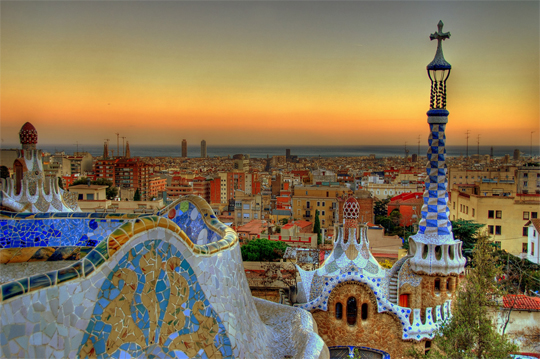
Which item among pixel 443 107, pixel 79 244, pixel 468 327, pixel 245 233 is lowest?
pixel 245 233

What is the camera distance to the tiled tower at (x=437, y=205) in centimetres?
730

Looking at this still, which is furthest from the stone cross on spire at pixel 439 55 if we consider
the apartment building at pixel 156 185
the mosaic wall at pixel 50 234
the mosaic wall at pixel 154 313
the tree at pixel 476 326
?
the apartment building at pixel 156 185

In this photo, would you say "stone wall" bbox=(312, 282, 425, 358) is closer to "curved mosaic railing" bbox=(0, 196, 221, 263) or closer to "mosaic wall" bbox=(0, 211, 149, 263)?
"curved mosaic railing" bbox=(0, 196, 221, 263)

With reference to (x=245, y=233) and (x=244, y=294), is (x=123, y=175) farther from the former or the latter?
(x=244, y=294)

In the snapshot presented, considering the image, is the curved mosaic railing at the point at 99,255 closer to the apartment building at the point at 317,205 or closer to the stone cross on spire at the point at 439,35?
the stone cross on spire at the point at 439,35

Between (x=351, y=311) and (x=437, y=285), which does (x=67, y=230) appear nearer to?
(x=351, y=311)

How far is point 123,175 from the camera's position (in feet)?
164

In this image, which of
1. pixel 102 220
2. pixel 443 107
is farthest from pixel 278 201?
pixel 102 220

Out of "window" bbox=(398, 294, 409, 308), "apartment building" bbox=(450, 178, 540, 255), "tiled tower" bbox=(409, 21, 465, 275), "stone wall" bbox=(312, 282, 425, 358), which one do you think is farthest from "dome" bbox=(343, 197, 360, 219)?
"apartment building" bbox=(450, 178, 540, 255)

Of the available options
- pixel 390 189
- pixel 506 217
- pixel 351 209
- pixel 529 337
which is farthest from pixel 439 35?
pixel 390 189

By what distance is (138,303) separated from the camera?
109 inches

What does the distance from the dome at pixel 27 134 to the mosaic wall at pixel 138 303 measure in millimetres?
4894

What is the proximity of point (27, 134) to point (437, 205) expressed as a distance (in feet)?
20.7

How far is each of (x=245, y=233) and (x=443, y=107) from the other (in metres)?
17.3
